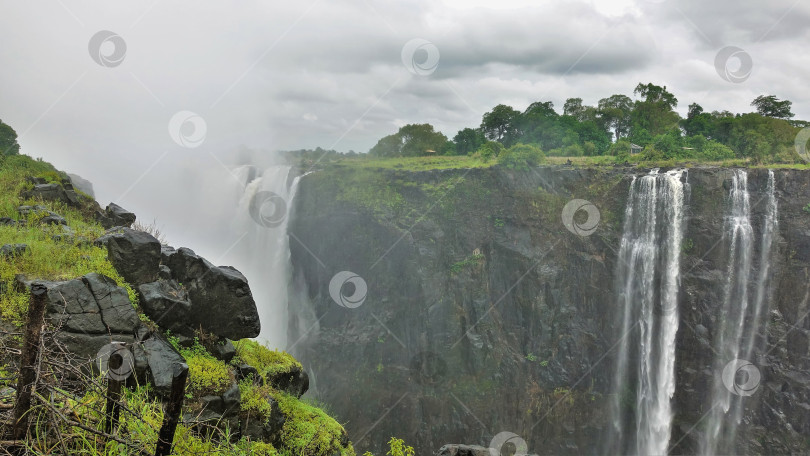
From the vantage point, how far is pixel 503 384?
2539cm

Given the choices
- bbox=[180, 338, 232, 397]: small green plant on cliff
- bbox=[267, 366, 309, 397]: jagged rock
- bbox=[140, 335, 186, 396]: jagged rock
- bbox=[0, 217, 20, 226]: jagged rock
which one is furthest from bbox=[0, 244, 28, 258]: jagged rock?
bbox=[267, 366, 309, 397]: jagged rock

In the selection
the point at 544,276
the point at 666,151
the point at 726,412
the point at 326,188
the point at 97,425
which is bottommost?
the point at 726,412

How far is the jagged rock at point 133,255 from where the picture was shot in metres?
7.12

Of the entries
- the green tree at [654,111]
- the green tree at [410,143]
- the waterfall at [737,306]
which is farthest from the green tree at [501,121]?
the waterfall at [737,306]

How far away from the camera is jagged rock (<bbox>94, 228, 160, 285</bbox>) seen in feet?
23.4

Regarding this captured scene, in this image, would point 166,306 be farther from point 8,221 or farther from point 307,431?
point 8,221

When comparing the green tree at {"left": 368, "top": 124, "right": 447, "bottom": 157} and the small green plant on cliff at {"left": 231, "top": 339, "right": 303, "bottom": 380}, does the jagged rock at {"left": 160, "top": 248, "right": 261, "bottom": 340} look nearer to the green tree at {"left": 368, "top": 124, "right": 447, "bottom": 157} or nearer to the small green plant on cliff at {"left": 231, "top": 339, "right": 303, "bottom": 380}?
the small green plant on cliff at {"left": 231, "top": 339, "right": 303, "bottom": 380}

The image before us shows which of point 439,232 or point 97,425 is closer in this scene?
point 97,425

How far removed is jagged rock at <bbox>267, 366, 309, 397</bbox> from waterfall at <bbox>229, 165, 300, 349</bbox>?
21365 mm

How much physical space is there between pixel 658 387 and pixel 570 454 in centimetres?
599

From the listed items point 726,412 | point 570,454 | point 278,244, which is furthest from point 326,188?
point 726,412

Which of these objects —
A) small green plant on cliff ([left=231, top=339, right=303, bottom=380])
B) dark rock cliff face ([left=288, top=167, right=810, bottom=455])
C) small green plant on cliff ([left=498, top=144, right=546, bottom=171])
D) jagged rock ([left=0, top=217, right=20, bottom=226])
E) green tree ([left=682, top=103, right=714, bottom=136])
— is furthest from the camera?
green tree ([left=682, top=103, right=714, bottom=136])

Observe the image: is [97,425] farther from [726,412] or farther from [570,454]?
[726,412]

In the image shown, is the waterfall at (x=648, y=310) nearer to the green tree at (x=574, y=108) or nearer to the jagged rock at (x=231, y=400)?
the green tree at (x=574, y=108)
